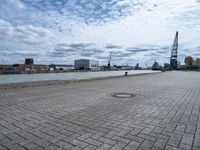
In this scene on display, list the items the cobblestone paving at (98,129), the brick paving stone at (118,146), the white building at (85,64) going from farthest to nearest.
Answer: the white building at (85,64) → the cobblestone paving at (98,129) → the brick paving stone at (118,146)

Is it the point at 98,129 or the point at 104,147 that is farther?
the point at 98,129

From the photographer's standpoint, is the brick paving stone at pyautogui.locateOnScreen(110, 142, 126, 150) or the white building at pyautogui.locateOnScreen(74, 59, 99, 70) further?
the white building at pyautogui.locateOnScreen(74, 59, 99, 70)

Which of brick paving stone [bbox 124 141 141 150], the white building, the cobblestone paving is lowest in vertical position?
the cobblestone paving

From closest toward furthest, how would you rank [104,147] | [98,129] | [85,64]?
1. [104,147]
2. [98,129]
3. [85,64]

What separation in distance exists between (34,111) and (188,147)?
408 centimetres

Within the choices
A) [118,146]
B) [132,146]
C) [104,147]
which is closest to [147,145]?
[132,146]

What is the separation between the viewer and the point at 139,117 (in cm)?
426

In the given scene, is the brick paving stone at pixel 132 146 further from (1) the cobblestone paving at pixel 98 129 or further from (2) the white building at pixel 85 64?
(2) the white building at pixel 85 64

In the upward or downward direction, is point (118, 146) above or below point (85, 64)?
below

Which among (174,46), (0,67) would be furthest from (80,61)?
(174,46)

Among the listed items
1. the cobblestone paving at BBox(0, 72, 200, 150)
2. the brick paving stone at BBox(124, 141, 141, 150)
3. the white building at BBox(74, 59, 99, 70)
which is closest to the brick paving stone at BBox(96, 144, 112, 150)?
the cobblestone paving at BBox(0, 72, 200, 150)

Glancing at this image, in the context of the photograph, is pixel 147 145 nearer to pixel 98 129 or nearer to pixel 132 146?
pixel 132 146

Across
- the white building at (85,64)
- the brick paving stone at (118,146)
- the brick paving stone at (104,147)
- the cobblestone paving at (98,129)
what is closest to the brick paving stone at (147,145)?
the cobblestone paving at (98,129)

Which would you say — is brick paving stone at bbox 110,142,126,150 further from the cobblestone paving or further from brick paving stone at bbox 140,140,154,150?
brick paving stone at bbox 140,140,154,150
